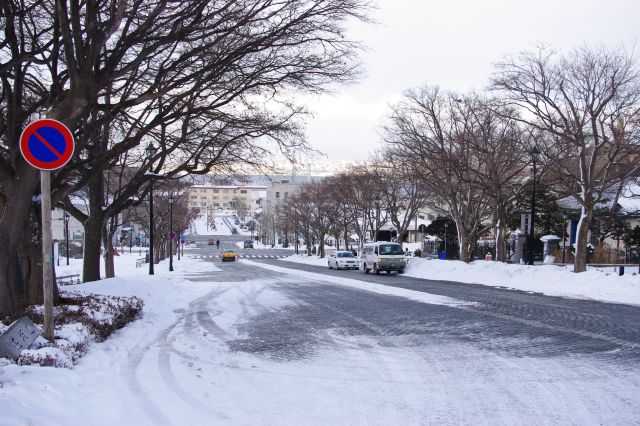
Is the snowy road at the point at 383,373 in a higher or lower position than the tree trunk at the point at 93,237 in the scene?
lower

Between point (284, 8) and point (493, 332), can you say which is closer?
point (493, 332)

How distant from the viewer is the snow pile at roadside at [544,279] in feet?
61.2

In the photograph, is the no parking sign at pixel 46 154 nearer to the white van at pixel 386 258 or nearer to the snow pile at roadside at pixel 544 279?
the snow pile at roadside at pixel 544 279

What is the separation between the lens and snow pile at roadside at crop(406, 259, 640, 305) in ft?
61.2

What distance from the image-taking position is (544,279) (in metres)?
23.3

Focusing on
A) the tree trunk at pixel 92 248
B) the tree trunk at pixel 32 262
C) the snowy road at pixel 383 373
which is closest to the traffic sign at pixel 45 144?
the snowy road at pixel 383 373

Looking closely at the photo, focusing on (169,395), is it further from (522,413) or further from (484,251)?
(484,251)

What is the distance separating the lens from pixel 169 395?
6.28 m

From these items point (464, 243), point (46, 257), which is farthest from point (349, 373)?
point (464, 243)

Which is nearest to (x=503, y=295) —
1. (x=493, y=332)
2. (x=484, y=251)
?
(x=493, y=332)

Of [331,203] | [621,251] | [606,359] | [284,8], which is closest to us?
[606,359]

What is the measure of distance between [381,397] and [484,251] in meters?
46.0

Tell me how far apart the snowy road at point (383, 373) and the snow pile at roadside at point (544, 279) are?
846 cm

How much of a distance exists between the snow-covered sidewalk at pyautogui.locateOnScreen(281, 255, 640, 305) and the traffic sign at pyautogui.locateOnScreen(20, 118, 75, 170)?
50.9ft
